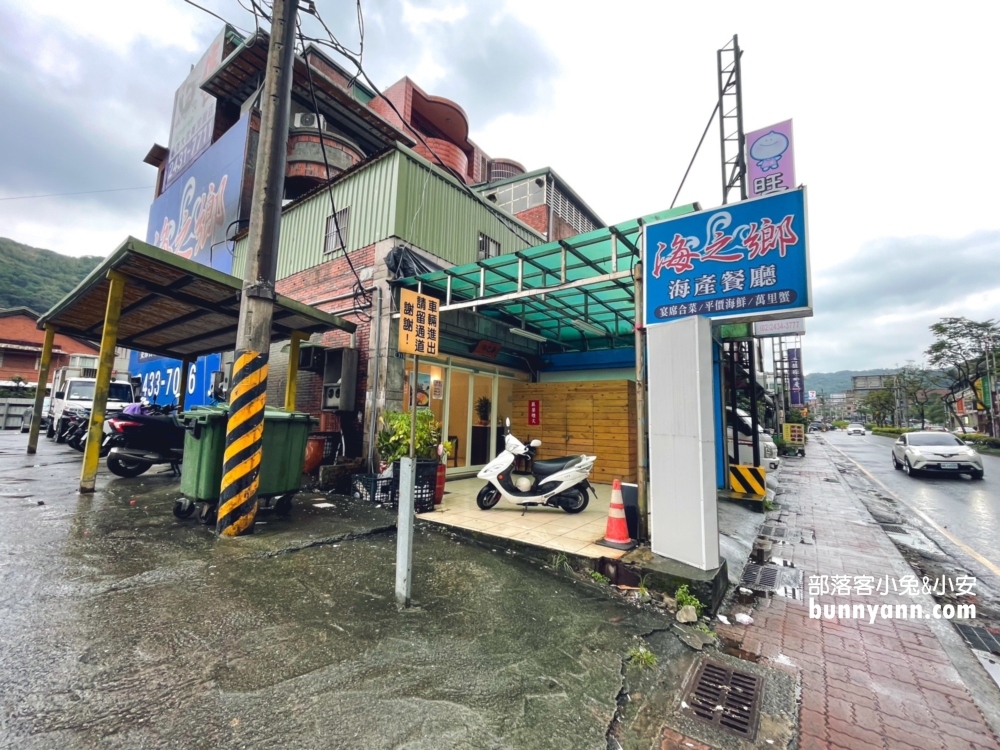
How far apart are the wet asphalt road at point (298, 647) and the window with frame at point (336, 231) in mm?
6470

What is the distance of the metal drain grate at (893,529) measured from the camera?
6.30 metres

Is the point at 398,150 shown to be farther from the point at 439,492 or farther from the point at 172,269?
the point at 439,492

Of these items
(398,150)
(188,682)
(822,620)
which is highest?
(398,150)

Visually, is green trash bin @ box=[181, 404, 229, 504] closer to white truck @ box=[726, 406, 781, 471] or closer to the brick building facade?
white truck @ box=[726, 406, 781, 471]

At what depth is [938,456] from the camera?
1148 cm

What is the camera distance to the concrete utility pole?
14.5 ft

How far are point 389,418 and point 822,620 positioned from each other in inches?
222

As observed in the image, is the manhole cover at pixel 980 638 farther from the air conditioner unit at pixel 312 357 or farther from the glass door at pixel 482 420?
the air conditioner unit at pixel 312 357

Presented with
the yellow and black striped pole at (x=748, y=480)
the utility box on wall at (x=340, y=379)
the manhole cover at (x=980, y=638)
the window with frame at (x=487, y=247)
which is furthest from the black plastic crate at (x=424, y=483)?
the window with frame at (x=487, y=247)

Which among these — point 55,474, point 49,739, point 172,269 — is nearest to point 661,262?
point 49,739

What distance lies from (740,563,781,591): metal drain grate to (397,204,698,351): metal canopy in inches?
134

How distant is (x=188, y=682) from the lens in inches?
83.4

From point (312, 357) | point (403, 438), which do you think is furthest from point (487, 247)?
point (403, 438)

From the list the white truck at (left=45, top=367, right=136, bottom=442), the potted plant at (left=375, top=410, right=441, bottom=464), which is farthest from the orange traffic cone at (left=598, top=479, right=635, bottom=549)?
the white truck at (left=45, top=367, right=136, bottom=442)
